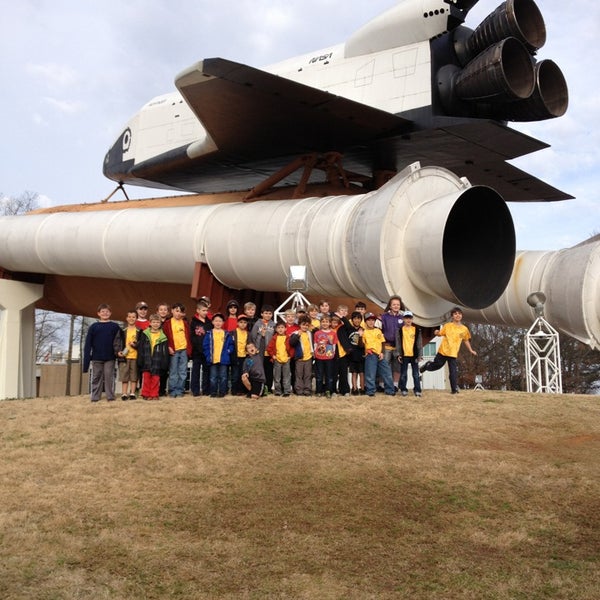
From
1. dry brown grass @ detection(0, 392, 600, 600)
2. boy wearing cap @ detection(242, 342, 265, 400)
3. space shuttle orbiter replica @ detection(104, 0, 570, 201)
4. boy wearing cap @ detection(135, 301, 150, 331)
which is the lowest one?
dry brown grass @ detection(0, 392, 600, 600)

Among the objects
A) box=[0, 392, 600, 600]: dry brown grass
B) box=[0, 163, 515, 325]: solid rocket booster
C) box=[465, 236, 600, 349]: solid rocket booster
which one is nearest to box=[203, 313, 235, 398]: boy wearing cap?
box=[0, 392, 600, 600]: dry brown grass

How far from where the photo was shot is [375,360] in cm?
787

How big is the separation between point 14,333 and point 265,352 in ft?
31.8

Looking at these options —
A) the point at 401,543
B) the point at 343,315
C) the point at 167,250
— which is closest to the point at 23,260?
the point at 167,250

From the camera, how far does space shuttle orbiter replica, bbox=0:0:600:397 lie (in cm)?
848

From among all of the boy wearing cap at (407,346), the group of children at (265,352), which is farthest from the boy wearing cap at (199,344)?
the boy wearing cap at (407,346)

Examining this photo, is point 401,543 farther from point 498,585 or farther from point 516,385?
point 516,385

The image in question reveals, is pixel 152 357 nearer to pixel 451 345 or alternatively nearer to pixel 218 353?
pixel 218 353

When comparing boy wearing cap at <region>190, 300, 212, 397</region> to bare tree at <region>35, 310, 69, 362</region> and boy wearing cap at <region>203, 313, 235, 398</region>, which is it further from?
bare tree at <region>35, 310, 69, 362</region>

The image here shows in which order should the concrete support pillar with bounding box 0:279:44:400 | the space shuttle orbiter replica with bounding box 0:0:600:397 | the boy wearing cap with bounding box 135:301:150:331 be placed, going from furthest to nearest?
the concrete support pillar with bounding box 0:279:44:400 → the space shuttle orbiter replica with bounding box 0:0:600:397 → the boy wearing cap with bounding box 135:301:150:331

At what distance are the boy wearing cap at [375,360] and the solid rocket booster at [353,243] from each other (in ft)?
1.93

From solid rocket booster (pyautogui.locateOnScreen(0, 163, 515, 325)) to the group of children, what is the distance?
528 mm

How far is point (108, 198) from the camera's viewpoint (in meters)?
15.3

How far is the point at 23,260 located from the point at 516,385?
3025 centimetres
